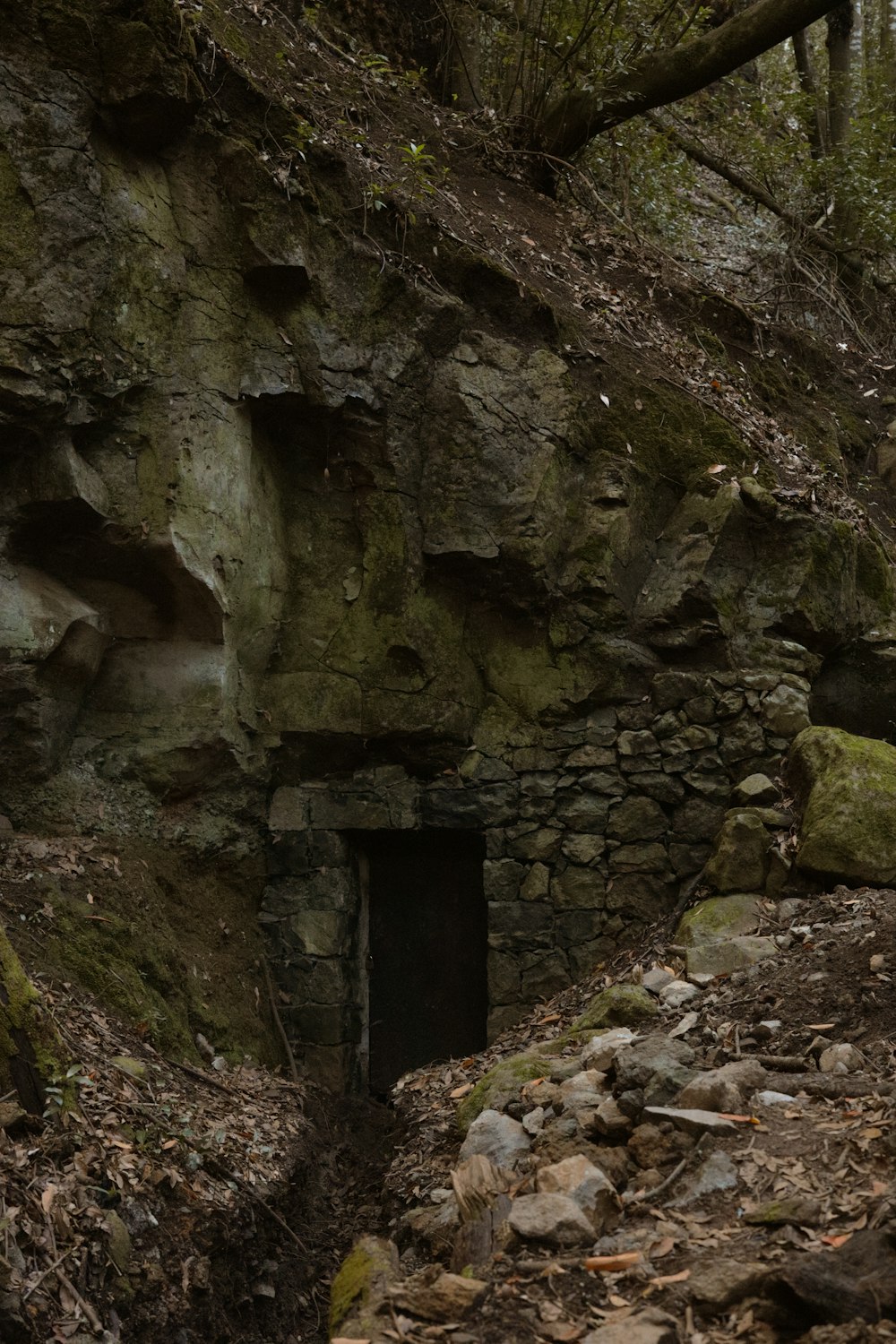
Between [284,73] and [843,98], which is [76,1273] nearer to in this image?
[284,73]

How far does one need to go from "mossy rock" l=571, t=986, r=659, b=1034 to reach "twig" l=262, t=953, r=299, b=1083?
2.20 metres

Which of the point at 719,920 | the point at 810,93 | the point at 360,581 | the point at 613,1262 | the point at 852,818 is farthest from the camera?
the point at 810,93

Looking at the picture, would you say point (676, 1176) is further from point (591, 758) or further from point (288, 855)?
point (288, 855)

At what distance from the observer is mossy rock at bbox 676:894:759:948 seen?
5195mm

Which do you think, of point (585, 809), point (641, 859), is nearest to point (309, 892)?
point (585, 809)

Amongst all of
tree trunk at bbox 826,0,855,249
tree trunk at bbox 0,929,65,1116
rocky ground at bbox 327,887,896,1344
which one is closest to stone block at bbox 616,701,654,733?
rocky ground at bbox 327,887,896,1344

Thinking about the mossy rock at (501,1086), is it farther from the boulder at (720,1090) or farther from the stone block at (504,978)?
the stone block at (504,978)

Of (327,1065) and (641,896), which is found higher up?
(641,896)

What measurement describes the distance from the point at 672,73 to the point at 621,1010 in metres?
6.79

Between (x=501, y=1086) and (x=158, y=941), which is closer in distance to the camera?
(x=501, y=1086)

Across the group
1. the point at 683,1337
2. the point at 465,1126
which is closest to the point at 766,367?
the point at 465,1126

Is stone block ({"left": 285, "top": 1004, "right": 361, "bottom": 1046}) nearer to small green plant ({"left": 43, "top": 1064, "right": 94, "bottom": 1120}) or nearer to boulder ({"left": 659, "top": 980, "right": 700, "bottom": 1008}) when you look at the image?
boulder ({"left": 659, "top": 980, "right": 700, "bottom": 1008})

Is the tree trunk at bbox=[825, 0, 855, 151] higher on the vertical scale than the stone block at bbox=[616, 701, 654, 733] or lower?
higher

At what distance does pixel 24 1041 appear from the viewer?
11.8ft
